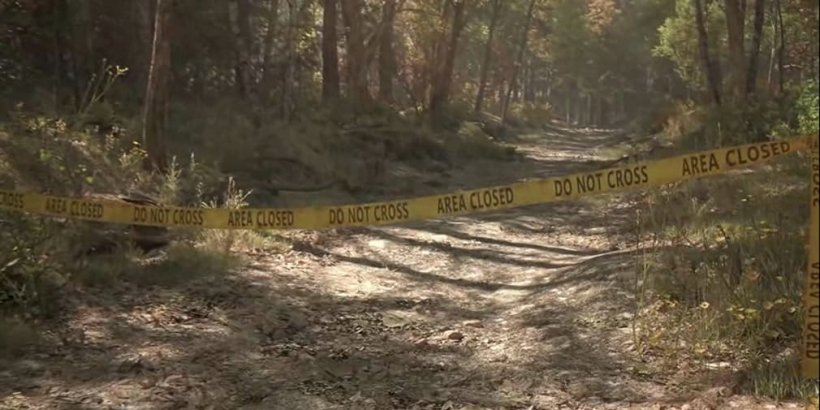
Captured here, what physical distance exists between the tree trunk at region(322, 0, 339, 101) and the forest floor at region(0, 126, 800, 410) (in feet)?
42.7

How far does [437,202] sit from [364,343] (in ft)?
4.16

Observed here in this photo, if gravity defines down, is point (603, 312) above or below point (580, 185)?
below

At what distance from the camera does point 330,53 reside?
21.6 metres

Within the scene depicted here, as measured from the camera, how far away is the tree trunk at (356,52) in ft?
66.4

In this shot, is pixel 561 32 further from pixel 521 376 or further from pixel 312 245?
pixel 521 376

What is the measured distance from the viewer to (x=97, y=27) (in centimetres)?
1507

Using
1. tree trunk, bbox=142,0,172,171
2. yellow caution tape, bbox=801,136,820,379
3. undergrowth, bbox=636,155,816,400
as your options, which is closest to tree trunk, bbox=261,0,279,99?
tree trunk, bbox=142,0,172,171

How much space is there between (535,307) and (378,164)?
30.8 feet

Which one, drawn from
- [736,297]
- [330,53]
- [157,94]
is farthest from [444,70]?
[736,297]

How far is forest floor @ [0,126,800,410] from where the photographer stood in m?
4.65

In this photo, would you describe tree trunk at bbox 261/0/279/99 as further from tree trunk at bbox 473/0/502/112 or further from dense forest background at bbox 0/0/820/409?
tree trunk at bbox 473/0/502/112

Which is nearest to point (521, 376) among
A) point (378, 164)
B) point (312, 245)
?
point (312, 245)

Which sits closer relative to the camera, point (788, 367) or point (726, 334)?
point (788, 367)

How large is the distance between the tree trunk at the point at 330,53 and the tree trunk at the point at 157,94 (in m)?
10.4
